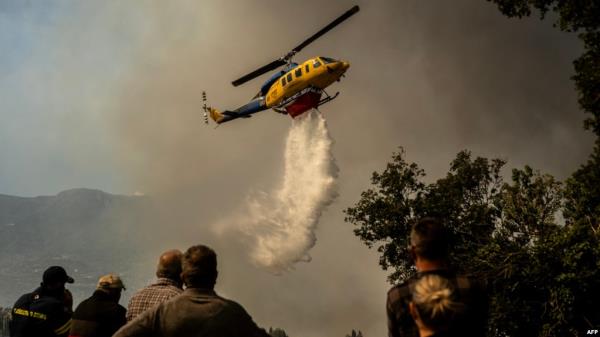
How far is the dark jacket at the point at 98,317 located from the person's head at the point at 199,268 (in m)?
2.80

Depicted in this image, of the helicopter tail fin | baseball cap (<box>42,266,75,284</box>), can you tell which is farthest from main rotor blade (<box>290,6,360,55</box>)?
baseball cap (<box>42,266,75,284</box>)

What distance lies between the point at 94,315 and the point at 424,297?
461cm

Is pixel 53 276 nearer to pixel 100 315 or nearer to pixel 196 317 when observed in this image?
pixel 100 315

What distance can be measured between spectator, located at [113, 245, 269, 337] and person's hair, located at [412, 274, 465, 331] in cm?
130

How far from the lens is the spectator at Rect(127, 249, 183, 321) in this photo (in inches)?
247

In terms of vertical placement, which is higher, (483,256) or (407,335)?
(483,256)

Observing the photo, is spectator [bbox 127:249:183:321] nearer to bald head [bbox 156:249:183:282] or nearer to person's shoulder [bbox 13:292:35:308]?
bald head [bbox 156:249:183:282]

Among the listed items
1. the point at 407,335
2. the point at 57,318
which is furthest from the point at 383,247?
the point at 407,335

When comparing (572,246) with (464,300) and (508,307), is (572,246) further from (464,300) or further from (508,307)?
(464,300)

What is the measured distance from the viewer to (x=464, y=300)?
407 centimetres

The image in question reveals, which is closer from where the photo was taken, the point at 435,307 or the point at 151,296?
the point at 435,307

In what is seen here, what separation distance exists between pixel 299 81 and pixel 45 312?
1234 inches

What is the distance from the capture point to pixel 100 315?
7.00 meters

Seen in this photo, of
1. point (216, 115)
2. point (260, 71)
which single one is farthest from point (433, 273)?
point (216, 115)
